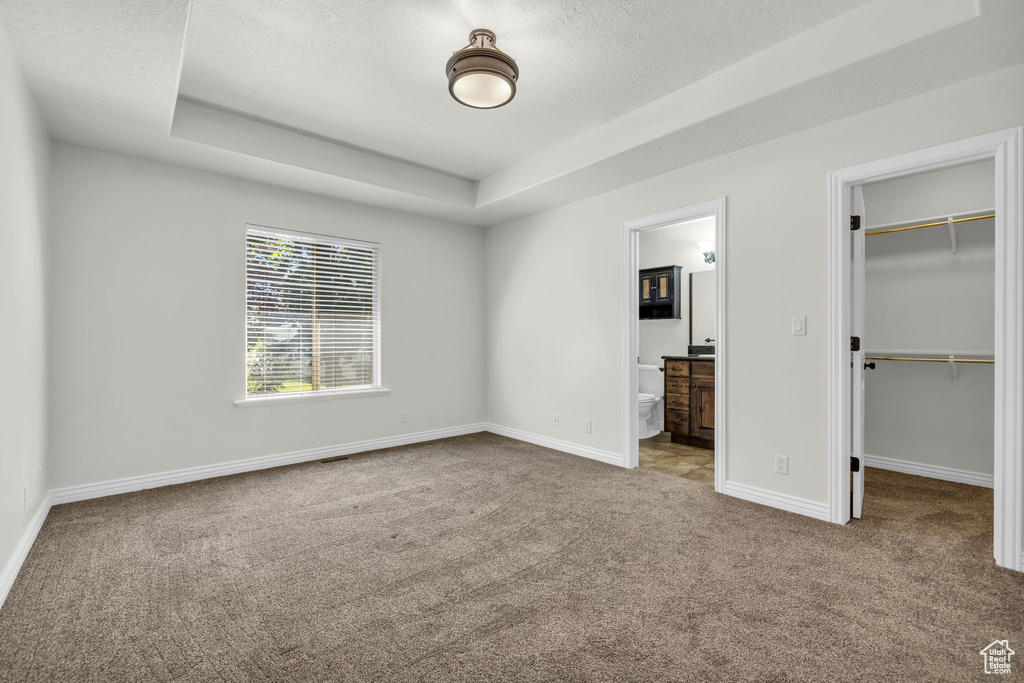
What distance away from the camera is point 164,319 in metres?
3.56

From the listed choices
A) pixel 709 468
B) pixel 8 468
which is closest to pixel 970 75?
pixel 709 468

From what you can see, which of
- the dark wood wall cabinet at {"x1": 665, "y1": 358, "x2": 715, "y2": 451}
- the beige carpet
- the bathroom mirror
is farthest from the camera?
the bathroom mirror

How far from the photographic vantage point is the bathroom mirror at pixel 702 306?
5.43 meters

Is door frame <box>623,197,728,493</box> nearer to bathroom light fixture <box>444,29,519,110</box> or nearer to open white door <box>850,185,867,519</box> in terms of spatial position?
open white door <box>850,185,867,519</box>

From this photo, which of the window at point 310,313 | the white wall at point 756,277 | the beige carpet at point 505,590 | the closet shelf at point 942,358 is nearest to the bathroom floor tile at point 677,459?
the white wall at point 756,277

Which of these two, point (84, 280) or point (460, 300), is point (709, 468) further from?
point (84, 280)

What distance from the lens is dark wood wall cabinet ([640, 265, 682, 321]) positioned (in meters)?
5.59

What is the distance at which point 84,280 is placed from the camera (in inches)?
128

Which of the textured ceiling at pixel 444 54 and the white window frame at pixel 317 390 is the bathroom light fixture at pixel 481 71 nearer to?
the textured ceiling at pixel 444 54

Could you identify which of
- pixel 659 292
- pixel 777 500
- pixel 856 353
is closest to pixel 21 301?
pixel 777 500

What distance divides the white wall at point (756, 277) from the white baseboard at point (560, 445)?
6cm

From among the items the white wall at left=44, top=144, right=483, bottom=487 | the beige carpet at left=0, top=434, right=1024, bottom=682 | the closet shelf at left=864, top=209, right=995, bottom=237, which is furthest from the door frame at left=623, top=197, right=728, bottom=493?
the white wall at left=44, top=144, right=483, bottom=487

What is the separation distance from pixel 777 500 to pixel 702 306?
2840mm

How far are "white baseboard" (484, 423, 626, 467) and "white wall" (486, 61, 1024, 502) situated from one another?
0.19 feet
